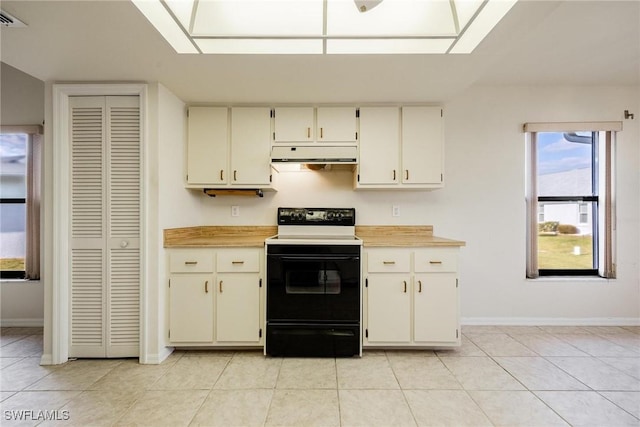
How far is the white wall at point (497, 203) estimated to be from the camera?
3088 millimetres

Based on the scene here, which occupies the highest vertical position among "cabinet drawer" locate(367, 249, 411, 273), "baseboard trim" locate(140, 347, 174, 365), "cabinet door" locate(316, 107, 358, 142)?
"cabinet door" locate(316, 107, 358, 142)

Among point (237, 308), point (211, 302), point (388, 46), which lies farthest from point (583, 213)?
point (211, 302)

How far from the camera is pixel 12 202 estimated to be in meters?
3.12

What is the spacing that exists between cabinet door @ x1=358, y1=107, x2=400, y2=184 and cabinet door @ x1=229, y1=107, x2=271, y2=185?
3.02ft

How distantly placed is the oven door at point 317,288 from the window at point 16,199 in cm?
270

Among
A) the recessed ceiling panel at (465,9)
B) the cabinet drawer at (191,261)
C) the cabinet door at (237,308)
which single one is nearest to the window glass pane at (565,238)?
the recessed ceiling panel at (465,9)

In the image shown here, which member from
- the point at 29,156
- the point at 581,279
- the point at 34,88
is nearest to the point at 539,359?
the point at 581,279

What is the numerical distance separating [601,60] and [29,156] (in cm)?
571

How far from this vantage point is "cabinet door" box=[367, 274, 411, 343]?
7.99 feet

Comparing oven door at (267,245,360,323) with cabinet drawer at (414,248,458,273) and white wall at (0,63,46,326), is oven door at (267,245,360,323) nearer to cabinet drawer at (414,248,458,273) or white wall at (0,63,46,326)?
cabinet drawer at (414,248,458,273)

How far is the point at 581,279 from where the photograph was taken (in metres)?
3.11

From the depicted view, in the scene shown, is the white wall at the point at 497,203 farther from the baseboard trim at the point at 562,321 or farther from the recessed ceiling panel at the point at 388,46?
the recessed ceiling panel at the point at 388,46

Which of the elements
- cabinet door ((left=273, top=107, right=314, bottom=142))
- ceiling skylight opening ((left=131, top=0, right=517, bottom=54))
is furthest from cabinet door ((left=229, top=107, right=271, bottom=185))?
ceiling skylight opening ((left=131, top=0, right=517, bottom=54))

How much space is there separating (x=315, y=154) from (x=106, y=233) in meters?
1.87
